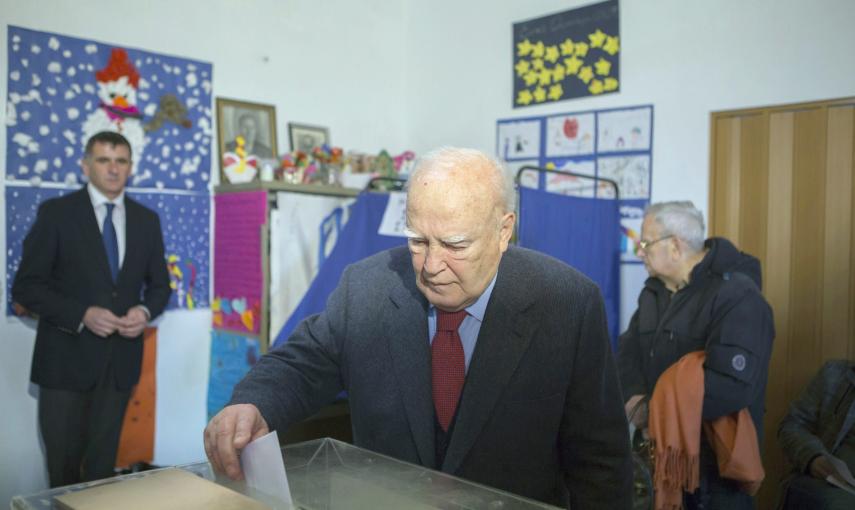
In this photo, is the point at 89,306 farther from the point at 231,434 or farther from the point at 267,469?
the point at 267,469

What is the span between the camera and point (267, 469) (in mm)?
1001

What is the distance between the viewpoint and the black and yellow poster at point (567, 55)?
412 cm

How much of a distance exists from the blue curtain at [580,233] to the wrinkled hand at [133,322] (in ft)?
5.80

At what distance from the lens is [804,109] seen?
3.47m

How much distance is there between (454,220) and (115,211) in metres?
2.54

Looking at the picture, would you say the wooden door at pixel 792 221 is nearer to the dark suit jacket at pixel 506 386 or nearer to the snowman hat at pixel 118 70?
the dark suit jacket at pixel 506 386

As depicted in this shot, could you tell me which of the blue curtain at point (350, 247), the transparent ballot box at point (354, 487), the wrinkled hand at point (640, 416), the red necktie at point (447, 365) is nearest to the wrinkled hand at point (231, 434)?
the transparent ballot box at point (354, 487)

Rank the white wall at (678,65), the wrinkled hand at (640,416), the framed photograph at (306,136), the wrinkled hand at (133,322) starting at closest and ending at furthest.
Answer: the wrinkled hand at (640,416) < the wrinkled hand at (133,322) < the white wall at (678,65) < the framed photograph at (306,136)

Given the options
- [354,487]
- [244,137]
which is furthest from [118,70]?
[354,487]

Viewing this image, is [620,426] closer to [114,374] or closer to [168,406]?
[114,374]

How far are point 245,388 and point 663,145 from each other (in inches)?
125

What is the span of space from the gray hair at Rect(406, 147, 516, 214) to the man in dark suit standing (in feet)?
7.34

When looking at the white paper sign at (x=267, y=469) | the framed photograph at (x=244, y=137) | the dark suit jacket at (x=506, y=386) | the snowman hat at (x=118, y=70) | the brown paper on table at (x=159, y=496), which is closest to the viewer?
the brown paper on table at (x=159, y=496)

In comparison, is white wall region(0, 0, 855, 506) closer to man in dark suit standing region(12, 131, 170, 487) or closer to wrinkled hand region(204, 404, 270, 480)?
man in dark suit standing region(12, 131, 170, 487)
